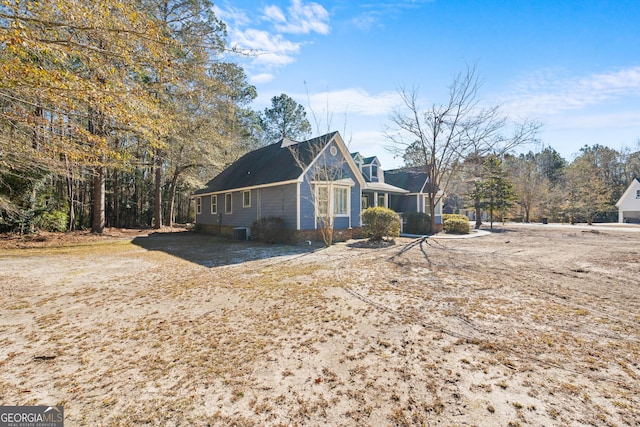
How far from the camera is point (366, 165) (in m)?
22.2

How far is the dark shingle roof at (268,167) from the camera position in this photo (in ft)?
45.5

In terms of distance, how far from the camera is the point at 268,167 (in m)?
16.0

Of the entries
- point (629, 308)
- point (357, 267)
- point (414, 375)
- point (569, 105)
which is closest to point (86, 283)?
point (357, 267)

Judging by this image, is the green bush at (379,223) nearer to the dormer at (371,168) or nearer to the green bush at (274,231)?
the green bush at (274,231)

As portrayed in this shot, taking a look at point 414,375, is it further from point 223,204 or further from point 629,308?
point 223,204

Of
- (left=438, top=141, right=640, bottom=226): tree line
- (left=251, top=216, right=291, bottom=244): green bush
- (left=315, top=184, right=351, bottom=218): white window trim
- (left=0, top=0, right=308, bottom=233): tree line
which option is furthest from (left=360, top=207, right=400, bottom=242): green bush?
(left=438, top=141, right=640, bottom=226): tree line

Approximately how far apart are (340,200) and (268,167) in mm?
4662

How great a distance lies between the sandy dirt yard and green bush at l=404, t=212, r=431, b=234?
1161 centimetres

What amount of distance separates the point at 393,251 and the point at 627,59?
1023 cm

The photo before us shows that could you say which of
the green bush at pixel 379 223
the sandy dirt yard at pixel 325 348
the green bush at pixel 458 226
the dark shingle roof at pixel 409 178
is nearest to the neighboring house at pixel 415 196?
the dark shingle roof at pixel 409 178

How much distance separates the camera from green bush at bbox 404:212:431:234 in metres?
18.6

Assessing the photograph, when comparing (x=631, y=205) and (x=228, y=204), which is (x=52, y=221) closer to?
(x=228, y=204)

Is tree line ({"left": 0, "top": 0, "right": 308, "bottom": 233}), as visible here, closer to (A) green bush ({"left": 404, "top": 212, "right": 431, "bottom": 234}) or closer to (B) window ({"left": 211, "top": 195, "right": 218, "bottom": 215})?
(B) window ({"left": 211, "top": 195, "right": 218, "bottom": 215})

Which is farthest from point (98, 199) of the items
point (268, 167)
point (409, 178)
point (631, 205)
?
point (631, 205)
